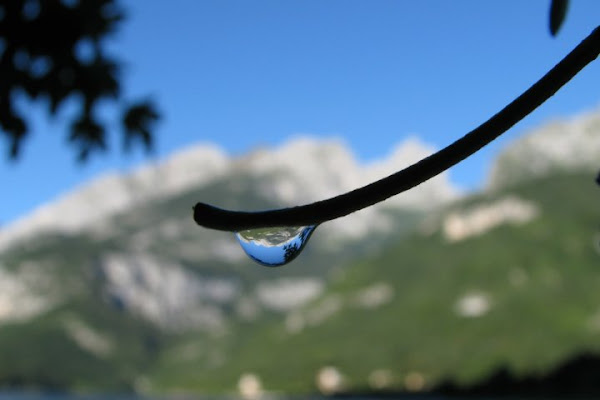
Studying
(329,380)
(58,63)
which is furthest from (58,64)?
(329,380)

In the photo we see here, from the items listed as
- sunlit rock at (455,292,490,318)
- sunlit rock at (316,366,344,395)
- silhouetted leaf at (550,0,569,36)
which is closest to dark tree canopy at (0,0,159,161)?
silhouetted leaf at (550,0,569,36)

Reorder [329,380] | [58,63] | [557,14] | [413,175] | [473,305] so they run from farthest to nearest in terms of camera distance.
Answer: [473,305] < [329,380] < [58,63] < [557,14] < [413,175]

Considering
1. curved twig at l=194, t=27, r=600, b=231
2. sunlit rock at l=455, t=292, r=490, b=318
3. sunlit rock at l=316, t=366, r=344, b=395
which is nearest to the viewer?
curved twig at l=194, t=27, r=600, b=231

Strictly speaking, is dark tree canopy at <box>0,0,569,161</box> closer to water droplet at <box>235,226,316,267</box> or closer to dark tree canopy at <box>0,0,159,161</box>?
dark tree canopy at <box>0,0,159,161</box>

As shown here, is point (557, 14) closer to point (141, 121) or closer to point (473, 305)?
point (141, 121)

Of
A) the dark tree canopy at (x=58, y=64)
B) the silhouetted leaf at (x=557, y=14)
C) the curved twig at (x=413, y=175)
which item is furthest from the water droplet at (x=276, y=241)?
the dark tree canopy at (x=58, y=64)

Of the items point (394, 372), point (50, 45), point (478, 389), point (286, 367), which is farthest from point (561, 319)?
point (50, 45)

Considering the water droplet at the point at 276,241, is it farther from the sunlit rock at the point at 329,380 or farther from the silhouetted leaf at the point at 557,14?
the sunlit rock at the point at 329,380
